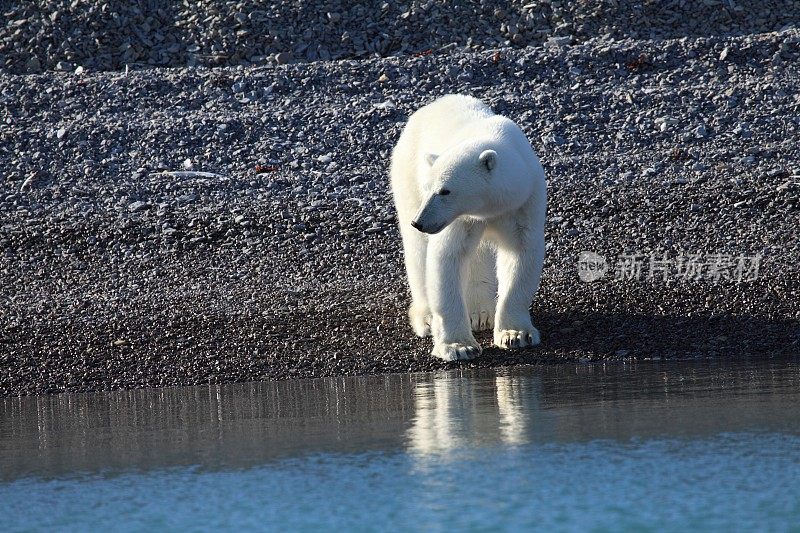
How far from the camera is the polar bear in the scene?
5992 mm

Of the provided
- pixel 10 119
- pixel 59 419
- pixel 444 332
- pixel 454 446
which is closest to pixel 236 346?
pixel 444 332

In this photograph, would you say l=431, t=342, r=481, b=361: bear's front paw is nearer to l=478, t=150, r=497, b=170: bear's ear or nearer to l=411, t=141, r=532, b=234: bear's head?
A: l=411, t=141, r=532, b=234: bear's head

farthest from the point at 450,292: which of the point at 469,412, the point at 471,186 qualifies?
the point at 469,412

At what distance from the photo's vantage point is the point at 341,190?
9844mm

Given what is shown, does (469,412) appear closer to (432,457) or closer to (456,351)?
(432,457)

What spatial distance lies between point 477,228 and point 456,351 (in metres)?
0.64

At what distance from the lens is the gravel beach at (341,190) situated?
253 inches

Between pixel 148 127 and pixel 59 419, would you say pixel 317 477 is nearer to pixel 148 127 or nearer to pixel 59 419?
pixel 59 419

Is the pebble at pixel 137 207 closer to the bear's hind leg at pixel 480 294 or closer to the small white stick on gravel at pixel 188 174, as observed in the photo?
the small white stick on gravel at pixel 188 174

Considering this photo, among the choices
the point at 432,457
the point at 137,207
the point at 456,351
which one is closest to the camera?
the point at 432,457

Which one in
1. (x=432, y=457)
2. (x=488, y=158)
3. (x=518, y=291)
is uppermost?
(x=488, y=158)

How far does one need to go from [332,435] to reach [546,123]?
6870 mm

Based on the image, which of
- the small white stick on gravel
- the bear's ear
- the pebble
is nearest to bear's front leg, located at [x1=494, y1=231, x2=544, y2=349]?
the bear's ear

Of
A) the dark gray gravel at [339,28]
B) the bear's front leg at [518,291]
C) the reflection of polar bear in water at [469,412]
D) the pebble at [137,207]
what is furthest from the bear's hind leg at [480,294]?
the dark gray gravel at [339,28]
